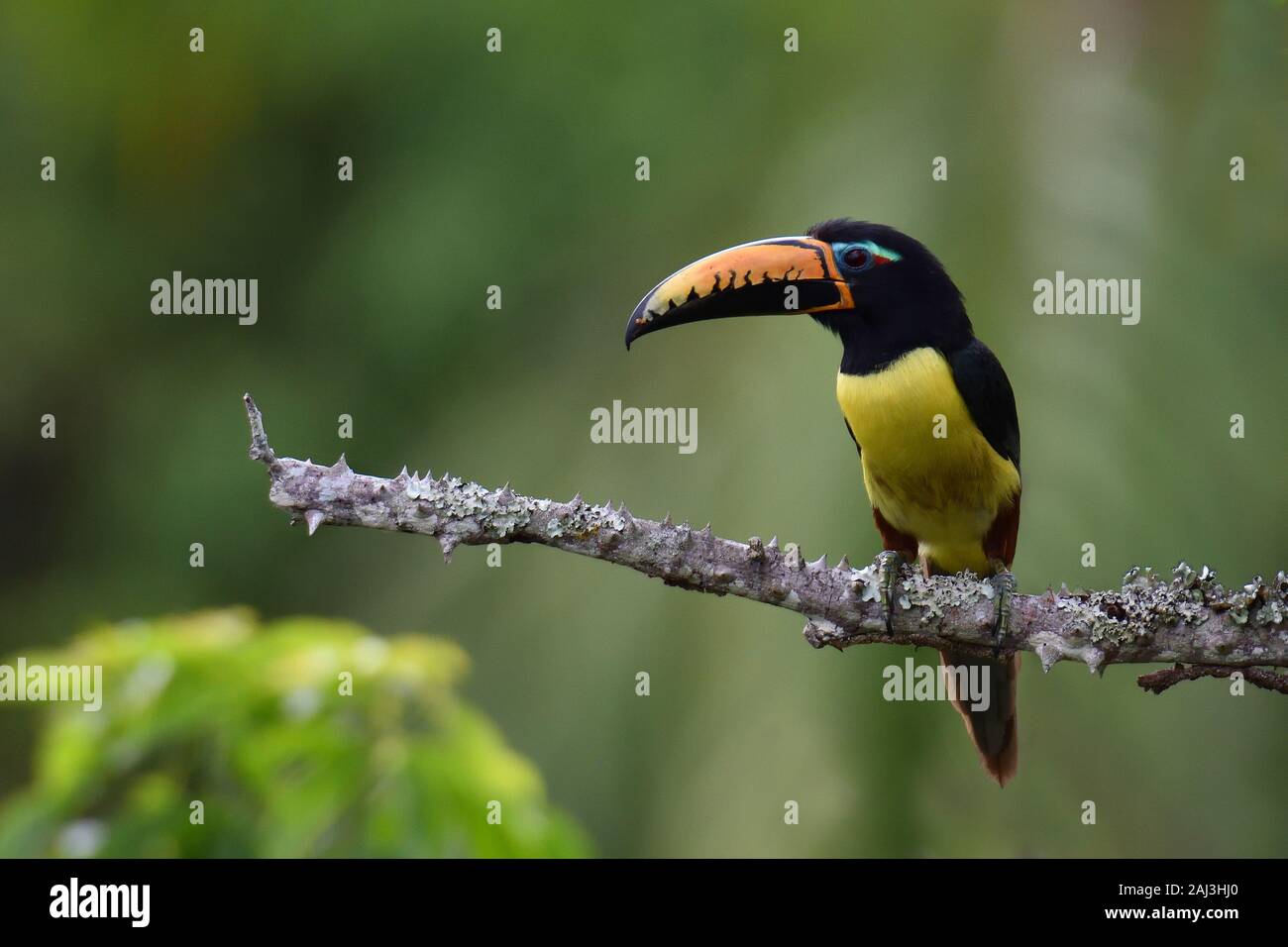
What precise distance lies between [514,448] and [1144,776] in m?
3.29

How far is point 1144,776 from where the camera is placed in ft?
17.2

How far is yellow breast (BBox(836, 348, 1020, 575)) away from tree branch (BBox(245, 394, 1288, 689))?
97 cm

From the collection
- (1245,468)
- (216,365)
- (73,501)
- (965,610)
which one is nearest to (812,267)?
(965,610)

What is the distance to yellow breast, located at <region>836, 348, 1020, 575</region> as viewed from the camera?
4418 millimetres

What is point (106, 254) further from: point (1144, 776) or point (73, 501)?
point (1144, 776)

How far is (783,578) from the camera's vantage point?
3398mm

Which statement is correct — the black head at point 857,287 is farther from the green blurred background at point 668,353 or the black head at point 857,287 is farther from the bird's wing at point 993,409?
the green blurred background at point 668,353

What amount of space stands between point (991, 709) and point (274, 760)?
2292 mm

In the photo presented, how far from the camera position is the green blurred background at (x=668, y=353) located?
17.5 feet

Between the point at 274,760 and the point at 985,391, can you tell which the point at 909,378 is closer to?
the point at 985,391
